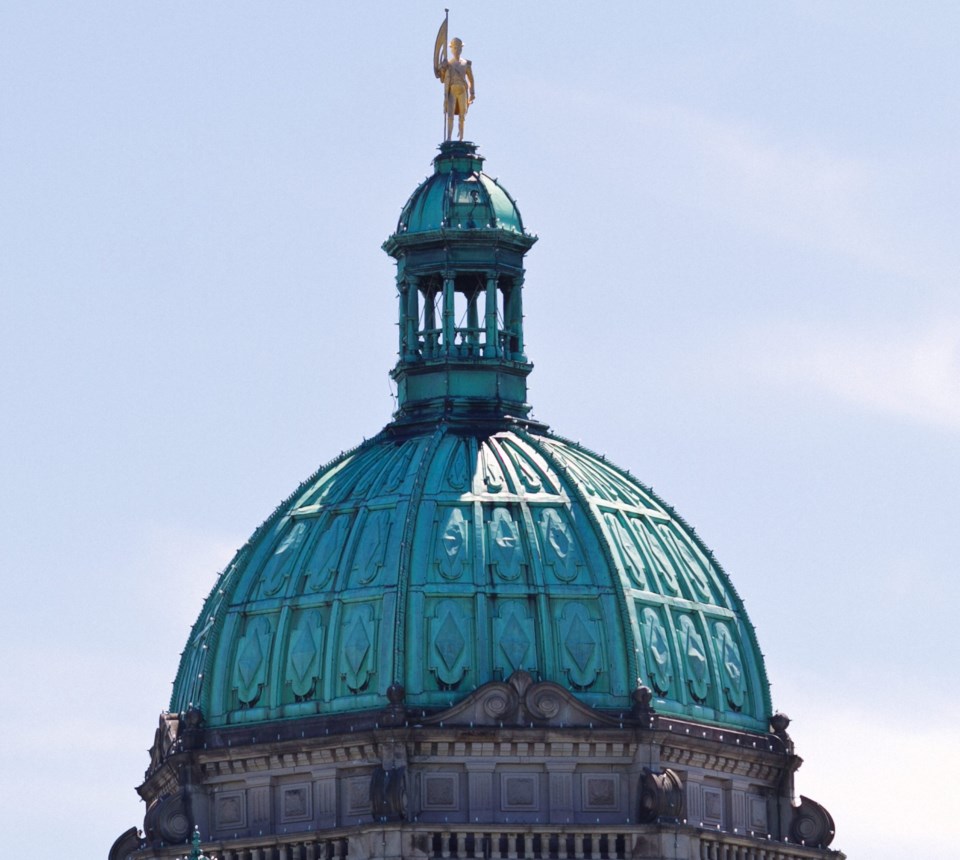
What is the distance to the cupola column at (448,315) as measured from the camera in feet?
458

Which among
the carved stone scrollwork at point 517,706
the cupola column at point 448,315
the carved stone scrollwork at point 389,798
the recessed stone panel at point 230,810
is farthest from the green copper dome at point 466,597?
the cupola column at point 448,315

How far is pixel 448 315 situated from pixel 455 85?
23.6ft

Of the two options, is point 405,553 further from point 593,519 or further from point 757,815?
point 757,815

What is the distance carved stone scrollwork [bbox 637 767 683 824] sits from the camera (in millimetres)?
131875

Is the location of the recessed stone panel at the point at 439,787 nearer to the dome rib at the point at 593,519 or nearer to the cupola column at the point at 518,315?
the dome rib at the point at 593,519

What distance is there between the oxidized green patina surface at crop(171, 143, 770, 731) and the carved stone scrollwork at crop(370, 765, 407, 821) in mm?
2223

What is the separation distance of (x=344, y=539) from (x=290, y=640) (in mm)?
3029

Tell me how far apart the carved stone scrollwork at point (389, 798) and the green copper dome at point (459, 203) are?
16.7 metres

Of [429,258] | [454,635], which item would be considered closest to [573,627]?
[454,635]

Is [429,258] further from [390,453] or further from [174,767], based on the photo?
[174,767]

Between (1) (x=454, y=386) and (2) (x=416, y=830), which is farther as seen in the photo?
(1) (x=454, y=386)

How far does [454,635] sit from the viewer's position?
133 metres

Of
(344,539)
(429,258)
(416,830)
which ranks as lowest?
(416,830)

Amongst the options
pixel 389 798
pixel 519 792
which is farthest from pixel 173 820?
pixel 519 792
